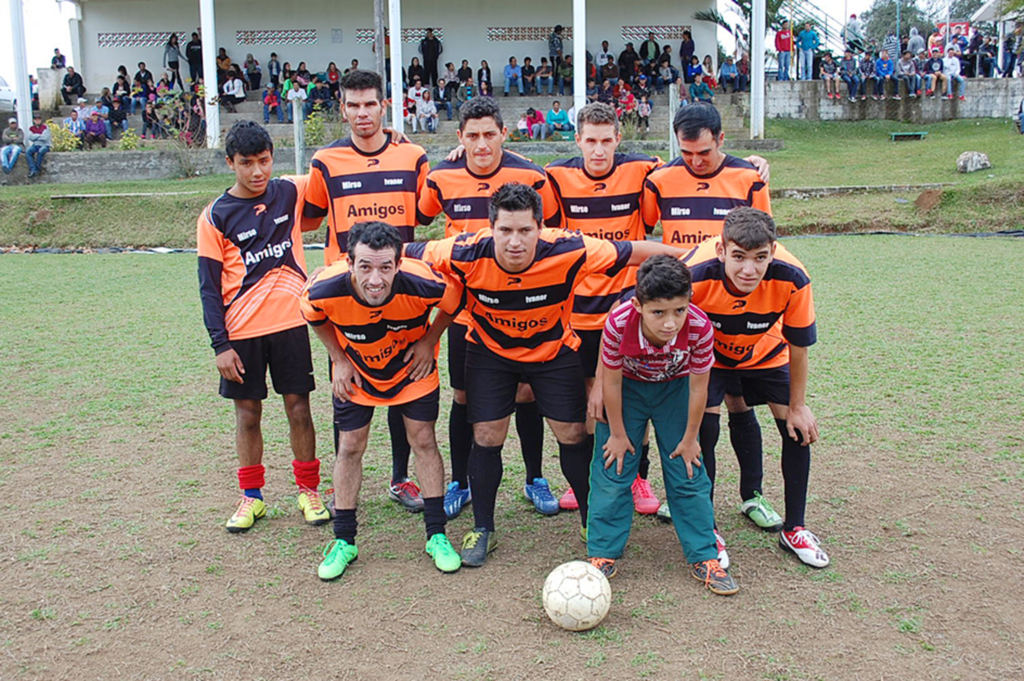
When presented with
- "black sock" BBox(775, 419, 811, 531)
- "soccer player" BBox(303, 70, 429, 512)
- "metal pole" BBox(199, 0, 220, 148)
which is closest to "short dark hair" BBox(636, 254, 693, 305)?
"black sock" BBox(775, 419, 811, 531)

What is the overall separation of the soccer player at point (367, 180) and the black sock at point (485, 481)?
2.17 feet

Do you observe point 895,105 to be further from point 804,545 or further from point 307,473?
point 307,473

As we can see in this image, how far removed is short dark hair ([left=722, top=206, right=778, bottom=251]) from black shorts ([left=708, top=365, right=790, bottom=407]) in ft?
2.45

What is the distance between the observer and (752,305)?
4195mm

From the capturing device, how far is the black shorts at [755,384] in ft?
14.4

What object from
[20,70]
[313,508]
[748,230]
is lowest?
[313,508]

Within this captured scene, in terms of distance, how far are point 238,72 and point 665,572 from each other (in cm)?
2597

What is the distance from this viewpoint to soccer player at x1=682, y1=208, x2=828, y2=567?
3.99 meters

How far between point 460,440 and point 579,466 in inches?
33.9

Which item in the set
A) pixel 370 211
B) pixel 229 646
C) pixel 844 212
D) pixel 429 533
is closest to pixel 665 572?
pixel 429 533

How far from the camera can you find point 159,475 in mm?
5465

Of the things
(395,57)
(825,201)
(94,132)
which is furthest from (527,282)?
(94,132)

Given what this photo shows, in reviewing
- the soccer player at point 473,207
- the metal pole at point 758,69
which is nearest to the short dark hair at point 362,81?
the soccer player at point 473,207

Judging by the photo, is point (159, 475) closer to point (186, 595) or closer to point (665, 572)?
point (186, 595)
